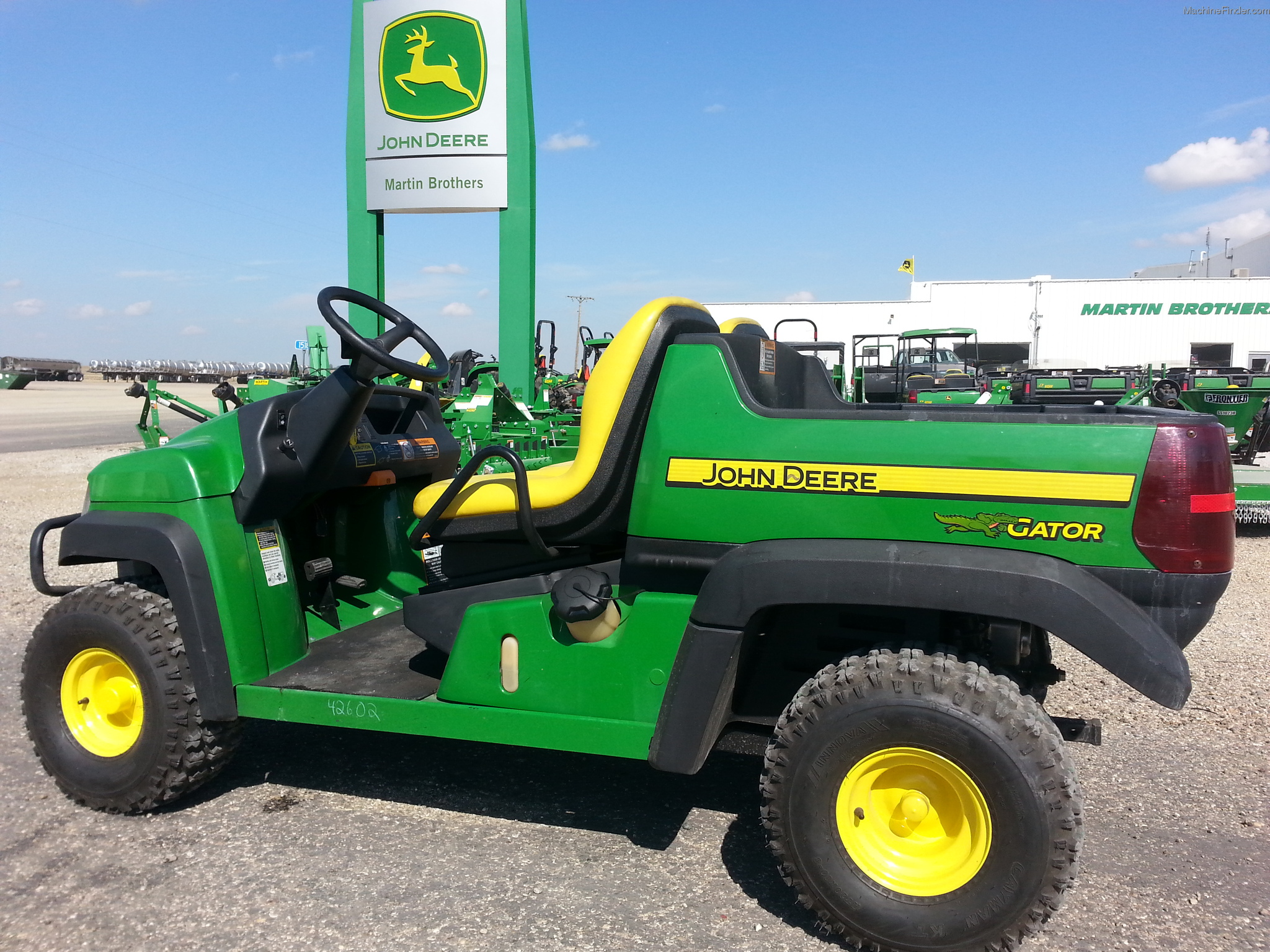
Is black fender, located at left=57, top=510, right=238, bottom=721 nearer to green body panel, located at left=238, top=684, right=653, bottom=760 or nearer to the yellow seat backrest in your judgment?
green body panel, located at left=238, top=684, right=653, bottom=760

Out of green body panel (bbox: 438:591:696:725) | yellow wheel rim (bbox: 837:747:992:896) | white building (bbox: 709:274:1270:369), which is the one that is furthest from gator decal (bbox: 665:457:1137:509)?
white building (bbox: 709:274:1270:369)

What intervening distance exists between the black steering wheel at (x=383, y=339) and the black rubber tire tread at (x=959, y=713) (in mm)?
1672

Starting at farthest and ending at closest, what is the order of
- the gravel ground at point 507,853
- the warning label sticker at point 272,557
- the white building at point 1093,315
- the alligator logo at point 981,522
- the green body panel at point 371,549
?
1. the white building at point 1093,315
2. the green body panel at point 371,549
3. the warning label sticker at point 272,557
4. the gravel ground at point 507,853
5. the alligator logo at point 981,522

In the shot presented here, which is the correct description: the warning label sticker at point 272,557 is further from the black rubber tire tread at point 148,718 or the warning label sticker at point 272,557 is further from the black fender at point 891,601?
the black fender at point 891,601

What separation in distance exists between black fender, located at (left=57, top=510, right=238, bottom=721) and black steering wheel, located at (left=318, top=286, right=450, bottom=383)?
826 millimetres

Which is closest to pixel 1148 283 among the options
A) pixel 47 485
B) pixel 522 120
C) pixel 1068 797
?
pixel 522 120

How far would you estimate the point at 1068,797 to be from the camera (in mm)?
2338

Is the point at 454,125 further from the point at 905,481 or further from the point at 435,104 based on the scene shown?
the point at 905,481

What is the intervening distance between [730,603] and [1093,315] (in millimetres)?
42766

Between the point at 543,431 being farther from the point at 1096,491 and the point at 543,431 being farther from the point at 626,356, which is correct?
the point at 1096,491

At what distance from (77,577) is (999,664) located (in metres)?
7.00

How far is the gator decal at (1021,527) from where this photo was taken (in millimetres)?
2396

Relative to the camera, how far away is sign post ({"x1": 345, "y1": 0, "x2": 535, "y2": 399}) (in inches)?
474

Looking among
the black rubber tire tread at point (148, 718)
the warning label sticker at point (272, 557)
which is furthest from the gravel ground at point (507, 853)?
the warning label sticker at point (272, 557)
